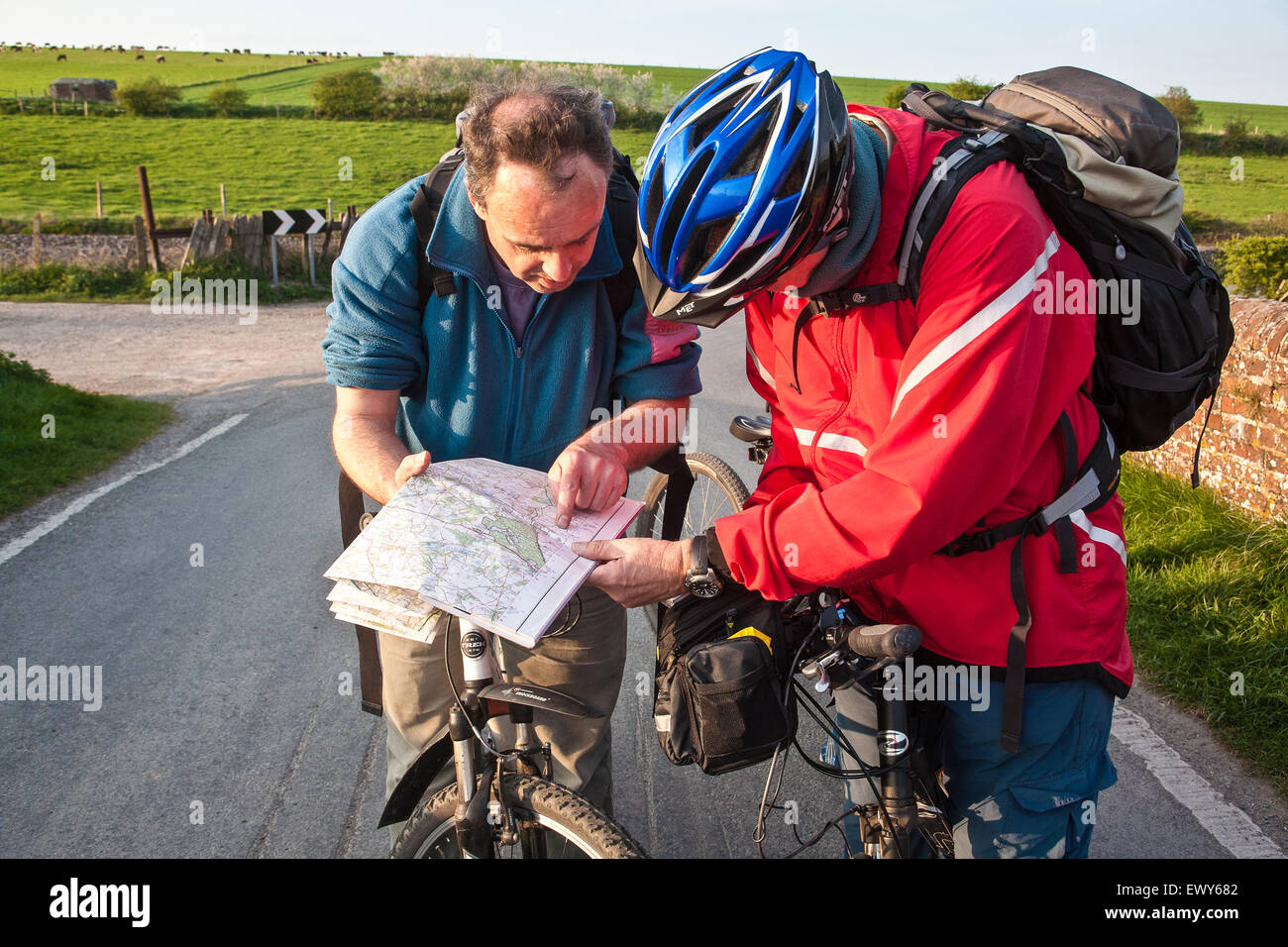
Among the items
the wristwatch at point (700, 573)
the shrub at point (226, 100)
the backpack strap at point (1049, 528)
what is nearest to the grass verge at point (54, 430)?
the wristwatch at point (700, 573)

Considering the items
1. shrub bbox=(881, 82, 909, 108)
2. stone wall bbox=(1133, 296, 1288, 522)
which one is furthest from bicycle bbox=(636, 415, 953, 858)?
stone wall bbox=(1133, 296, 1288, 522)

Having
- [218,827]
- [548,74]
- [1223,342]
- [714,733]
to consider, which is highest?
[548,74]

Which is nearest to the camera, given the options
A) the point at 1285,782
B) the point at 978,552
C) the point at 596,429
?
the point at 978,552

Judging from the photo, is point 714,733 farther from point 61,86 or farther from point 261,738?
point 61,86

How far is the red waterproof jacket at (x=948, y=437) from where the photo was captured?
5.71ft

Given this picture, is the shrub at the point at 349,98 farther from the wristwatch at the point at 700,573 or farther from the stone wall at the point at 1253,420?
the wristwatch at the point at 700,573

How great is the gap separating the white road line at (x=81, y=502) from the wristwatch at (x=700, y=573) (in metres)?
5.53

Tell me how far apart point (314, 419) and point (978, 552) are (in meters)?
8.46

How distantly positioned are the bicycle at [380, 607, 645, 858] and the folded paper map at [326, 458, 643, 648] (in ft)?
0.92

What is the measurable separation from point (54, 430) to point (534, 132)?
785 cm

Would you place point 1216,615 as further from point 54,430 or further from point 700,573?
point 54,430

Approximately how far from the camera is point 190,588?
18.3 ft

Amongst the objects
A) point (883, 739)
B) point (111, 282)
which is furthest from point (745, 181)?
point (111, 282)
